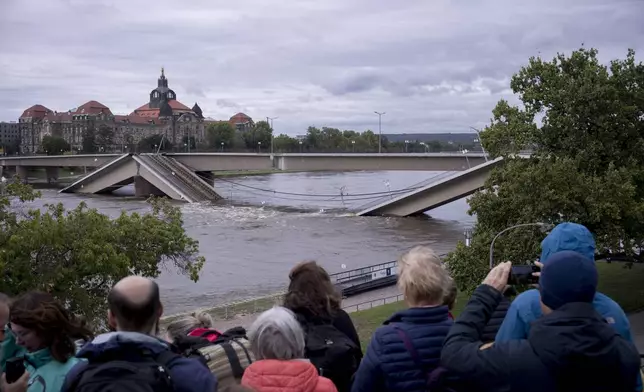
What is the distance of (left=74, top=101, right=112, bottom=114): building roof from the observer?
177 meters

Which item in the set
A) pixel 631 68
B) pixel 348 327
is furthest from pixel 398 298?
pixel 348 327

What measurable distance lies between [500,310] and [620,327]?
60 cm

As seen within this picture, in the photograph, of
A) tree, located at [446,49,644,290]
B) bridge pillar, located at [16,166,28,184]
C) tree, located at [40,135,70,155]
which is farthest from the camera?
tree, located at [40,135,70,155]

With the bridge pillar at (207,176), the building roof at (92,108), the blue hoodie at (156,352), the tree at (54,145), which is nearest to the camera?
the blue hoodie at (156,352)

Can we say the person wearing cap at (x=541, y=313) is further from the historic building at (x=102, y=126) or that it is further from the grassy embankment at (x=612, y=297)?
the historic building at (x=102, y=126)

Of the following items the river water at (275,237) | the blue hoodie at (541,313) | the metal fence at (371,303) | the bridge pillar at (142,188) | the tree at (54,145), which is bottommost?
the metal fence at (371,303)

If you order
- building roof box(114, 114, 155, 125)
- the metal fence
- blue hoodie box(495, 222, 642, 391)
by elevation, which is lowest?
the metal fence

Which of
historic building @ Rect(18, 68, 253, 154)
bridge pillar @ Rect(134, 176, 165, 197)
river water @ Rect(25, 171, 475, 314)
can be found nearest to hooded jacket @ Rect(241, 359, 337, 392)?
river water @ Rect(25, 171, 475, 314)

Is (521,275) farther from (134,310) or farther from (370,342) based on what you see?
(134,310)

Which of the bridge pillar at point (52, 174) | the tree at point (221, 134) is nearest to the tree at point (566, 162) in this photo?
the bridge pillar at point (52, 174)

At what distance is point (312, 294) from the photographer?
14.2ft

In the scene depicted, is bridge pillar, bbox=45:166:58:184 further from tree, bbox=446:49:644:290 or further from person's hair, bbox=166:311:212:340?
person's hair, bbox=166:311:212:340

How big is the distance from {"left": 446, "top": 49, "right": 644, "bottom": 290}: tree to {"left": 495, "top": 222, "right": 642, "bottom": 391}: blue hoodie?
626 inches

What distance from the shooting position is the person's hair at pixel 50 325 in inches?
150
